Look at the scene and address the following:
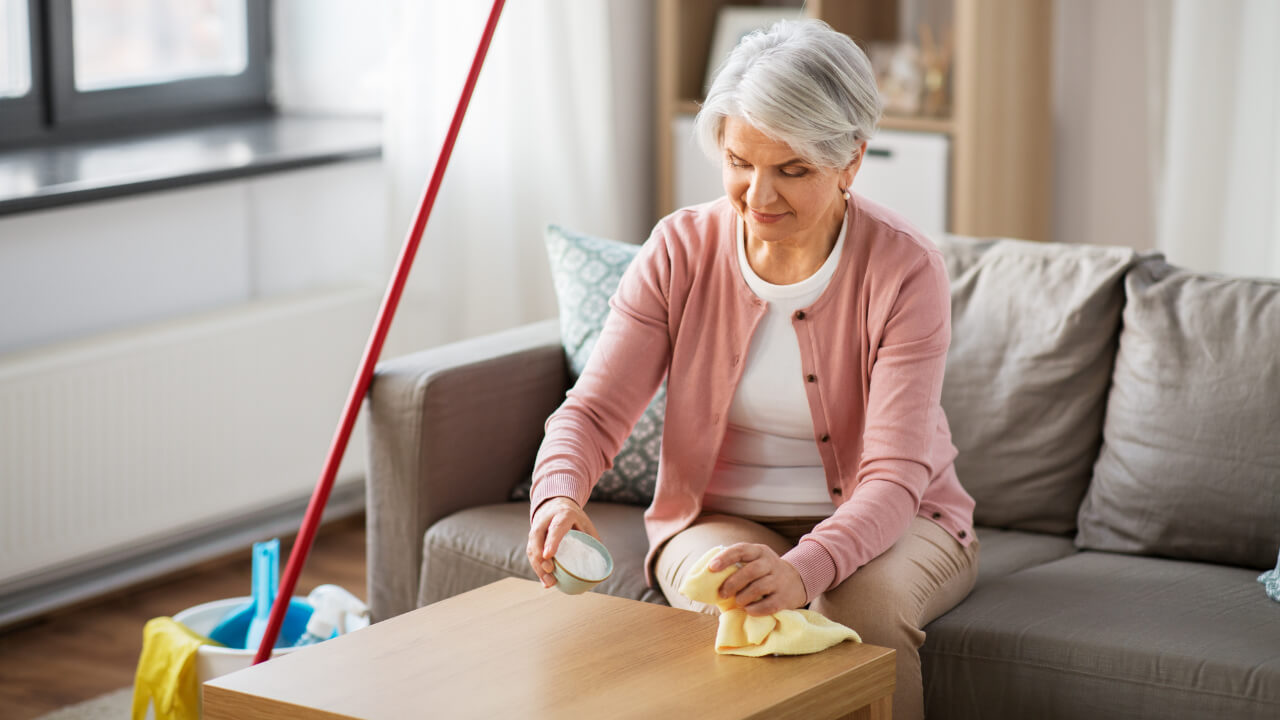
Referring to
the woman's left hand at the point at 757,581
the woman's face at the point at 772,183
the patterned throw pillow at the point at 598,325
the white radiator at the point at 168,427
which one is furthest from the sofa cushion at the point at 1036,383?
the white radiator at the point at 168,427

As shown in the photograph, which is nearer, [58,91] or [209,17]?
[58,91]

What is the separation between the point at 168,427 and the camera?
3.05 m

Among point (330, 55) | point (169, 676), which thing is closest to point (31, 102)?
point (330, 55)

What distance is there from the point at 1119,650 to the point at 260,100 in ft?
8.71

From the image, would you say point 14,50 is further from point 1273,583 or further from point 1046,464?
point 1273,583

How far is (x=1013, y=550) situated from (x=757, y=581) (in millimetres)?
690

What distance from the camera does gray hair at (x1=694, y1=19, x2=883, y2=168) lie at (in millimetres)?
1765

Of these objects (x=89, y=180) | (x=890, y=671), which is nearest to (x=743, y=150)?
(x=890, y=671)

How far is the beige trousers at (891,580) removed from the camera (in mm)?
1780

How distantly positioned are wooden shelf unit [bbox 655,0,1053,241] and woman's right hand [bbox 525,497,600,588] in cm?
180

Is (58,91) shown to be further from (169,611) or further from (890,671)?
(890,671)

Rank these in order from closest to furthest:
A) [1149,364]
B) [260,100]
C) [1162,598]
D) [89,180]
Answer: [1162,598] → [1149,364] → [89,180] → [260,100]

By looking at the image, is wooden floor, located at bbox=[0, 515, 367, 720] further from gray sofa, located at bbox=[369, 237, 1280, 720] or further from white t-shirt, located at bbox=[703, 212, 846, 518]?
white t-shirt, located at bbox=[703, 212, 846, 518]

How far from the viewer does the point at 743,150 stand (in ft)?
5.92
